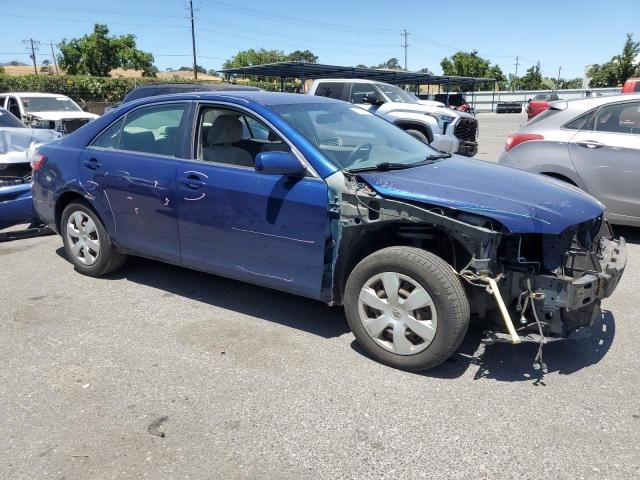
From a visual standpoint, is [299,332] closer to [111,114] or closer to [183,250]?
[183,250]

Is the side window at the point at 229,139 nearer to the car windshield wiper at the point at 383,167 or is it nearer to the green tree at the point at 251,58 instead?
the car windshield wiper at the point at 383,167

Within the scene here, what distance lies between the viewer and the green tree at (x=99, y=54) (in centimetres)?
5431

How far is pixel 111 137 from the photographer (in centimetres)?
496

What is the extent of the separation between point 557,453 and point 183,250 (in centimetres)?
300

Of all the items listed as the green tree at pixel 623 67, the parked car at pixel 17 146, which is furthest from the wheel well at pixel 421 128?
the green tree at pixel 623 67

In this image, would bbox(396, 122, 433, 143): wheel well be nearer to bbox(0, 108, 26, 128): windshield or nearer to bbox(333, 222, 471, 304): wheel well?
bbox(0, 108, 26, 128): windshield

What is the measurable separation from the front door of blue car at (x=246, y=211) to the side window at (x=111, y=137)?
0.97m

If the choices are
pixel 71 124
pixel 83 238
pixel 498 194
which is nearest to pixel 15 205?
pixel 83 238

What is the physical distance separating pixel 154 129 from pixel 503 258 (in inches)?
119

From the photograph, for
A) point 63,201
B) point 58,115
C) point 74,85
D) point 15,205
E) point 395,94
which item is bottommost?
point 15,205

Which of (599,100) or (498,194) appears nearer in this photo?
(498,194)

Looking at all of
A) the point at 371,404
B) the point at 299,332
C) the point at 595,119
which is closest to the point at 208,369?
the point at 299,332

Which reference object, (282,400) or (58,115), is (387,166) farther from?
(58,115)

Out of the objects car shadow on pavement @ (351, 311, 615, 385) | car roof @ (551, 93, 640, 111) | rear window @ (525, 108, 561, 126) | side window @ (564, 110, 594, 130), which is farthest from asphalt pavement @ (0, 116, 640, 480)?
rear window @ (525, 108, 561, 126)
